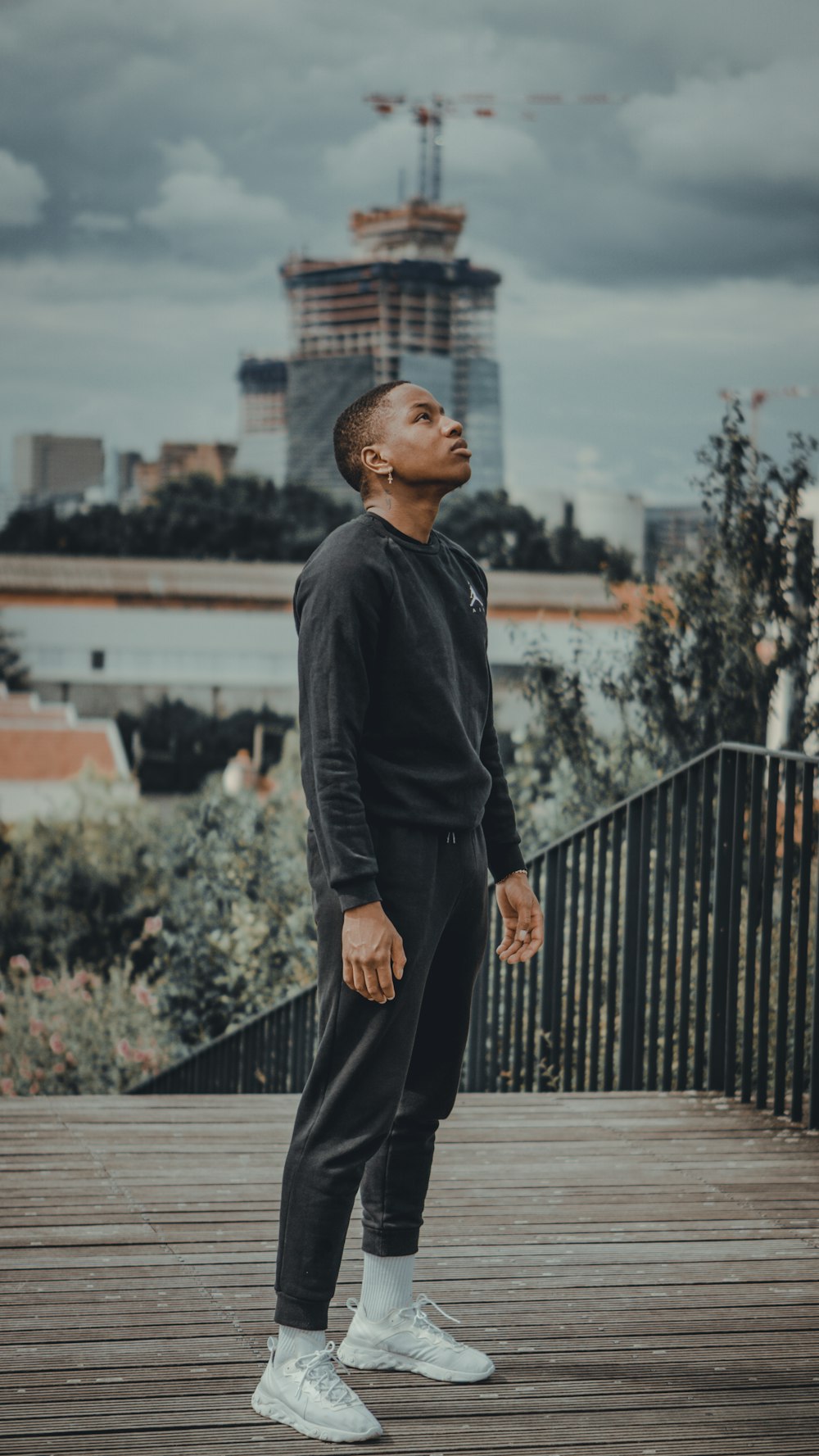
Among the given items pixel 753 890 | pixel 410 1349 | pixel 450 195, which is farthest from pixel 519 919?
pixel 450 195

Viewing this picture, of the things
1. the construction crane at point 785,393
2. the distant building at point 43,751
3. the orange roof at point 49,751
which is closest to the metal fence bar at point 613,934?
the distant building at point 43,751

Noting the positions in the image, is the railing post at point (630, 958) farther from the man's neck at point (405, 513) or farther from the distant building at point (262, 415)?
the distant building at point (262, 415)

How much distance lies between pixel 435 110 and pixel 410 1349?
10967 centimetres

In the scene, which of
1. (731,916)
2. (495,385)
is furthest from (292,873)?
(495,385)

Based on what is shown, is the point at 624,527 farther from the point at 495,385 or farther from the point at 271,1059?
the point at 271,1059

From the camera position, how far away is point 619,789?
9.56 m

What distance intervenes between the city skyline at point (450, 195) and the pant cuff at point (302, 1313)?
277 feet

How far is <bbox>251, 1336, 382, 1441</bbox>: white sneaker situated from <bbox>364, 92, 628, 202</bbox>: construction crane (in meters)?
108

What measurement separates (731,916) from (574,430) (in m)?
90.9

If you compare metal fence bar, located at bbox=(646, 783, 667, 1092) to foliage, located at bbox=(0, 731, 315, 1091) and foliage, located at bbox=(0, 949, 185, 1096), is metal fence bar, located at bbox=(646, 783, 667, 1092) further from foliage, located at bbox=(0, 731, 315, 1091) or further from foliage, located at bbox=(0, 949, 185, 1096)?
foliage, located at bbox=(0, 949, 185, 1096)

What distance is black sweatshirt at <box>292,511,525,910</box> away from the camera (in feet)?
7.30

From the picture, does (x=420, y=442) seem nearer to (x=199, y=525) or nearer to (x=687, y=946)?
(x=687, y=946)

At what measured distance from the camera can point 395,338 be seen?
87.8 metres

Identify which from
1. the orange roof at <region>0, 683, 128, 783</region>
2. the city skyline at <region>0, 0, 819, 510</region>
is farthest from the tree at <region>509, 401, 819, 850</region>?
the city skyline at <region>0, 0, 819, 510</region>
